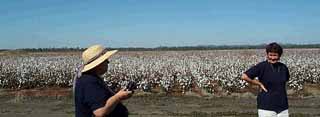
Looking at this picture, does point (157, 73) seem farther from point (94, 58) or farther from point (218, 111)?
point (94, 58)

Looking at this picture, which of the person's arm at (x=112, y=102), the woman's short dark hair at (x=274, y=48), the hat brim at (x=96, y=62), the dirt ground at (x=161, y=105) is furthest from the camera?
the dirt ground at (x=161, y=105)

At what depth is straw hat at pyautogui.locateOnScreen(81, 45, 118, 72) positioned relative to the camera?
398cm

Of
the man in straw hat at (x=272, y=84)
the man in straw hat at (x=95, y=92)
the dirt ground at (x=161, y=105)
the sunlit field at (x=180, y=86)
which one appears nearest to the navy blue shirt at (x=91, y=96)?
the man in straw hat at (x=95, y=92)

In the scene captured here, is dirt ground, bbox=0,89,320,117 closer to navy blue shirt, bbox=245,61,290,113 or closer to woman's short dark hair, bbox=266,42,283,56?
navy blue shirt, bbox=245,61,290,113

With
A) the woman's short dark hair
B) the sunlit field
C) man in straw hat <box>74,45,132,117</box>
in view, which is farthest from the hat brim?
the sunlit field

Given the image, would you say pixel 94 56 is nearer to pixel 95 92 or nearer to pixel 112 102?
pixel 95 92

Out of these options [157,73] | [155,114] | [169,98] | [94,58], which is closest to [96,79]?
[94,58]

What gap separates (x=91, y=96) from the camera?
3.83 meters

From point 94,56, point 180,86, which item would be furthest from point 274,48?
point 180,86

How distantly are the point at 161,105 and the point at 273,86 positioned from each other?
30.4ft

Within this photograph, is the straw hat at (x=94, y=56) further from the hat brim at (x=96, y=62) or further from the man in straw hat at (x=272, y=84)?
the man in straw hat at (x=272, y=84)

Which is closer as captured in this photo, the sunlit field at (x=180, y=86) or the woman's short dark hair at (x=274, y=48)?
the woman's short dark hair at (x=274, y=48)

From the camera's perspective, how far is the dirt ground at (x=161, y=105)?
13334 mm

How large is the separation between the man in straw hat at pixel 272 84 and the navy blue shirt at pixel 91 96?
2.70m
